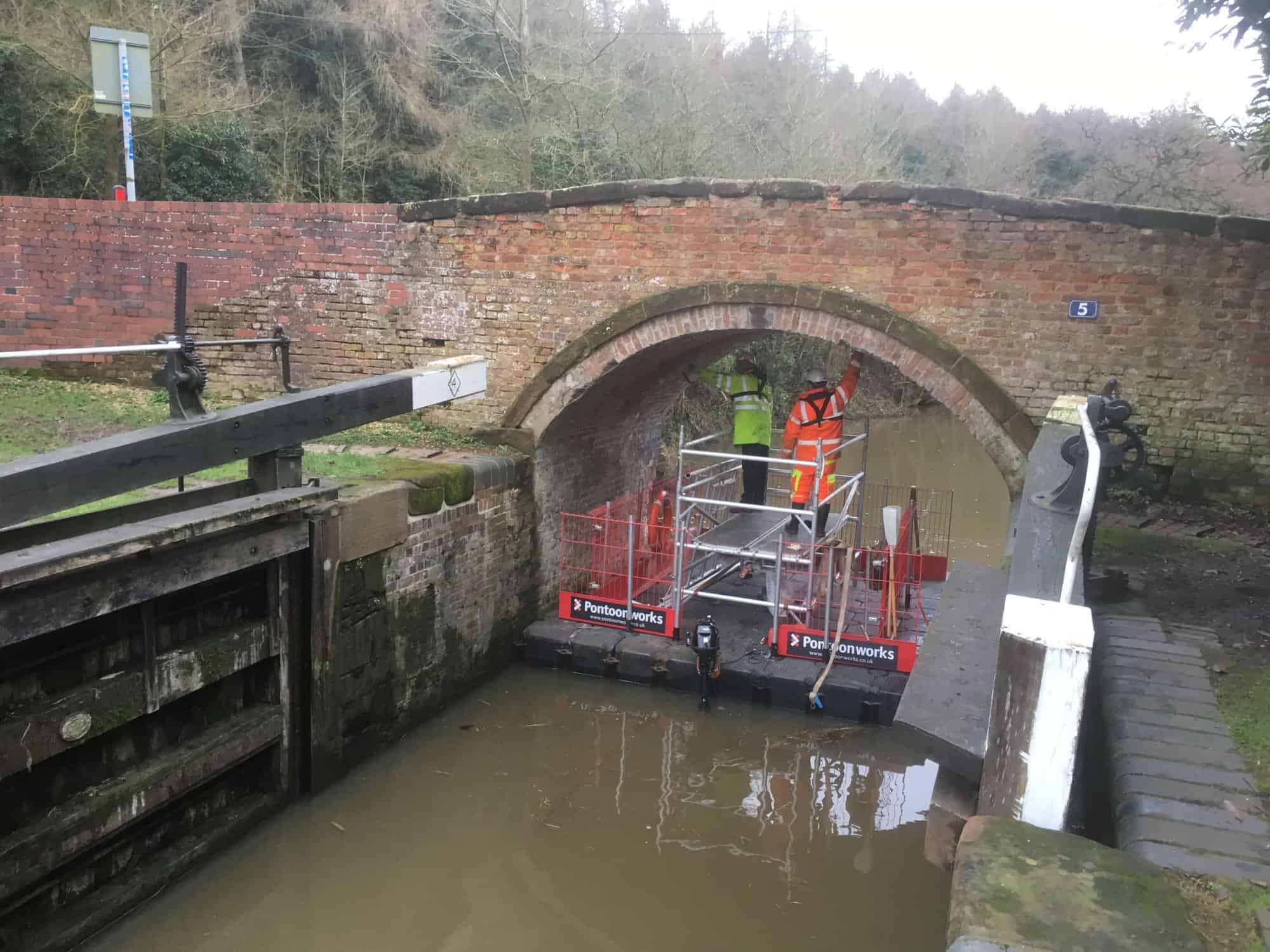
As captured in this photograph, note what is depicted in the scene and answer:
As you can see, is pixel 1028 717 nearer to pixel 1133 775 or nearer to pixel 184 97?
pixel 1133 775

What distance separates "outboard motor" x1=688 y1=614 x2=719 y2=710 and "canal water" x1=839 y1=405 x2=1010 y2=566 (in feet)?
19.3

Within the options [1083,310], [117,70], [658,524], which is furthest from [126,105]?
[1083,310]

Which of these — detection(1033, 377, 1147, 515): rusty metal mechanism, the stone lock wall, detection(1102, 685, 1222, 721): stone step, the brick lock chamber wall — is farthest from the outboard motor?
detection(1102, 685, 1222, 721): stone step

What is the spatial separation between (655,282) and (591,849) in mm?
4877

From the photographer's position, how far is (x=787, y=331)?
8.41 metres

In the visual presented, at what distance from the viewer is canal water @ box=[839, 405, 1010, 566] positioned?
14.9 m

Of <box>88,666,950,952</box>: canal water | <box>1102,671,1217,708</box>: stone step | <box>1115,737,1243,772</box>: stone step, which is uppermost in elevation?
<box>1115,737,1243,772</box>: stone step

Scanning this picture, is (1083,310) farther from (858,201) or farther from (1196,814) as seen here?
(1196,814)

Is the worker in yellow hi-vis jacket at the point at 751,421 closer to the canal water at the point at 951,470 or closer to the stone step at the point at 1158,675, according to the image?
the canal water at the point at 951,470

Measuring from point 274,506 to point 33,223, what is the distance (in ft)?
21.1

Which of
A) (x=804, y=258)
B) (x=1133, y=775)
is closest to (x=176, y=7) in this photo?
(x=804, y=258)

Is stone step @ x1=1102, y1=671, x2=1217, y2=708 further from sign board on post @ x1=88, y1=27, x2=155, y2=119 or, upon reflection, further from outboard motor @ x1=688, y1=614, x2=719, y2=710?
sign board on post @ x1=88, y1=27, x2=155, y2=119

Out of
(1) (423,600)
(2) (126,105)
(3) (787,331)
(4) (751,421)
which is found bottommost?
(1) (423,600)

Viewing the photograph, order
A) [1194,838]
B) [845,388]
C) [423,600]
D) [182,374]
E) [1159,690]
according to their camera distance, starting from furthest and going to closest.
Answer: [845,388], [423,600], [182,374], [1159,690], [1194,838]
